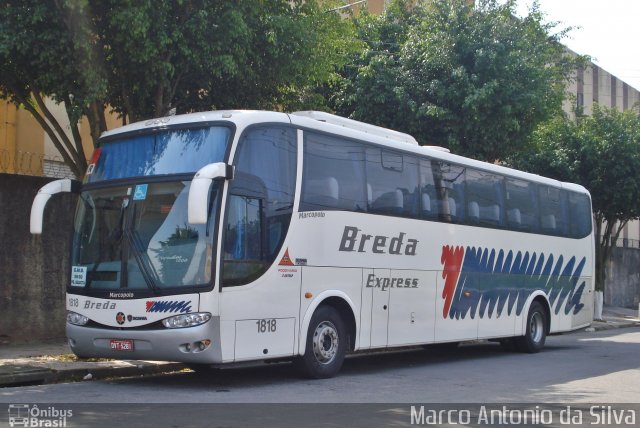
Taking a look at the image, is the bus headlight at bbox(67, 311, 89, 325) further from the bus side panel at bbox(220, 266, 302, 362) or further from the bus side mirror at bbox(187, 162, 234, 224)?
the bus side mirror at bbox(187, 162, 234, 224)

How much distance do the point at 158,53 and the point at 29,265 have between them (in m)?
4.75

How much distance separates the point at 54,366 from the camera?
451 inches

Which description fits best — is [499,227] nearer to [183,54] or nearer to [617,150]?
[183,54]

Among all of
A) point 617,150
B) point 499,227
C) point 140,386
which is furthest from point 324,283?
point 617,150

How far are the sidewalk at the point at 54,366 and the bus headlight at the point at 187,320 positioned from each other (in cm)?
233

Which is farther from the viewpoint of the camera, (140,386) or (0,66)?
(0,66)

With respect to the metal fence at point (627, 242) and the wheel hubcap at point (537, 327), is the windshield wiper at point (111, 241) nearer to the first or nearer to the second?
the wheel hubcap at point (537, 327)

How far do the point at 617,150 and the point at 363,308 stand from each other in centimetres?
1835

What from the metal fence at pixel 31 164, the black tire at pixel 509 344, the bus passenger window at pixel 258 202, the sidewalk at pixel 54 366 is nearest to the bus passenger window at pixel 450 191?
the black tire at pixel 509 344

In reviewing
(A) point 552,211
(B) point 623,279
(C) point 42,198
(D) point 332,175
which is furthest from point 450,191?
(B) point 623,279

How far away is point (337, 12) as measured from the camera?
15242mm

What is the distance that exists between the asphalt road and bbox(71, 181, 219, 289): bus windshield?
54.6 inches

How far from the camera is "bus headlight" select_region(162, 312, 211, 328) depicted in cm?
967

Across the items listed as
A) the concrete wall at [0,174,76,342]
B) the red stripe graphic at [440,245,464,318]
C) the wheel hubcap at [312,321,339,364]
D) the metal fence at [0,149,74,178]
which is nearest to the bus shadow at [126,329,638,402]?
the wheel hubcap at [312,321,339,364]
